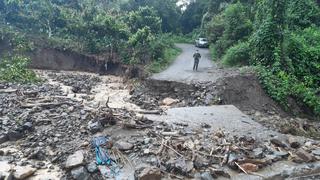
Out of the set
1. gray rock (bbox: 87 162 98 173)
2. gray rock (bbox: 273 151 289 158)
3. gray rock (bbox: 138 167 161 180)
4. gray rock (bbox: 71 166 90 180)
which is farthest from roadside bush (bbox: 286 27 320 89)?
gray rock (bbox: 71 166 90 180)

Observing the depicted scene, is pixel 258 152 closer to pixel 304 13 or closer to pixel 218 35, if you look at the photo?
pixel 304 13

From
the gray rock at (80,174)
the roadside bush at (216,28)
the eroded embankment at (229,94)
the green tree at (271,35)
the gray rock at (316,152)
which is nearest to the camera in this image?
the gray rock at (80,174)

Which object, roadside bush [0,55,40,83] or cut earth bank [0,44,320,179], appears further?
roadside bush [0,55,40,83]

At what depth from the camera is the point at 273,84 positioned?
54.3 feet

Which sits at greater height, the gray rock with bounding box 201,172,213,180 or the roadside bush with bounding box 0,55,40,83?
the gray rock with bounding box 201,172,213,180

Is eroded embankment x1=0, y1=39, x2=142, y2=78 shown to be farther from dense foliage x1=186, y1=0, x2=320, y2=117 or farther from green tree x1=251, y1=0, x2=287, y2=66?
green tree x1=251, y1=0, x2=287, y2=66

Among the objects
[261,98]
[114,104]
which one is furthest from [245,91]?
[114,104]

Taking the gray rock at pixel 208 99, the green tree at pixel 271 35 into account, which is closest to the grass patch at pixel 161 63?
the gray rock at pixel 208 99

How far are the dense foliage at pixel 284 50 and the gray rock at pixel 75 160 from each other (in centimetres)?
1081

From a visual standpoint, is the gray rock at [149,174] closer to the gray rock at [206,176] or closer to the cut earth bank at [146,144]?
the cut earth bank at [146,144]

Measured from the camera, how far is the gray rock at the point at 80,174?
27.1 ft

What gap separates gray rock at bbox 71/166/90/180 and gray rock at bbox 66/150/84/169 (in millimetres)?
156

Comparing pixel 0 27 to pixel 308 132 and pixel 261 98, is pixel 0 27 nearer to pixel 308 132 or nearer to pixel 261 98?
pixel 261 98

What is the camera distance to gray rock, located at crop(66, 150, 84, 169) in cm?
855
